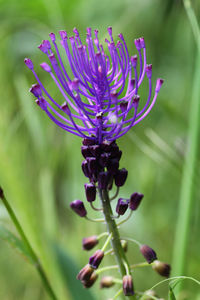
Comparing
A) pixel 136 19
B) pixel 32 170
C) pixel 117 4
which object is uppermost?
pixel 117 4

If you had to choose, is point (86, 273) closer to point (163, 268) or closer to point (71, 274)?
point (163, 268)

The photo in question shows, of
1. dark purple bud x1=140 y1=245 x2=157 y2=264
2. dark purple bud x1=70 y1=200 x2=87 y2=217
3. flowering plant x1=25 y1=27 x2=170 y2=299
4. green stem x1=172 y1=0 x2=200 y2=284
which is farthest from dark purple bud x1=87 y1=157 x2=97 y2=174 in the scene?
green stem x1=172 y1=0 x2=200 y2=284

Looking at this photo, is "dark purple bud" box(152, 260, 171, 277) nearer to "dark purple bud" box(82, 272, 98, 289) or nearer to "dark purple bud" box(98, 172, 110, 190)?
"dark purple bud" box(82, 272, 98, 289)

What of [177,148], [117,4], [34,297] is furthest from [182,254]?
[117,4]

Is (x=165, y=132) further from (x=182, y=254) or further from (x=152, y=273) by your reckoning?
(x=182, y=254)

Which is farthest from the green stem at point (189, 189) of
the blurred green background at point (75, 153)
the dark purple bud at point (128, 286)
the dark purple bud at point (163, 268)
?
the dark purple bud at point (128, 286)
